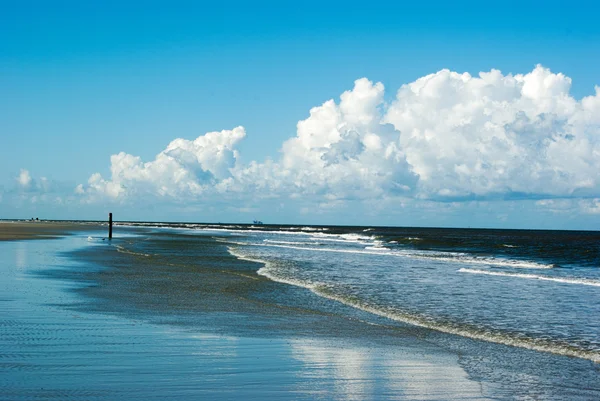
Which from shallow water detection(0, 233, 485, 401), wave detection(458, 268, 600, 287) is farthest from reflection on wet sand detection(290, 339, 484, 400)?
wave detection(458, 268, 600, 287)

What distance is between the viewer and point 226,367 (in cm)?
1080

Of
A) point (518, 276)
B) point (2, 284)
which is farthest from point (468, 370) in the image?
point (518, 276)

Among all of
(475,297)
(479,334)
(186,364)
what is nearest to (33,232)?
(475,297)

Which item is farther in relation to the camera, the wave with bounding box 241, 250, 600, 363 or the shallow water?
the wave with bounding box 241, 250, 600, 363

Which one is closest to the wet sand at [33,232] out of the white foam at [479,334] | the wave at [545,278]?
the wave at [545,278]

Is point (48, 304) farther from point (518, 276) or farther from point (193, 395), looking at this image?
point (518, 276)

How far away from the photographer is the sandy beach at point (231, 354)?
9461mm

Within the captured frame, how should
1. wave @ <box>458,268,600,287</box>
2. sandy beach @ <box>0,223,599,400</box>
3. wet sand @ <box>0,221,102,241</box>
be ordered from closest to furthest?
sandy beach @ <box>0,223,599,400</box>
wave @ <box>458,268,600,287</box>
wet sand @ <box>0,221,102,241</box>

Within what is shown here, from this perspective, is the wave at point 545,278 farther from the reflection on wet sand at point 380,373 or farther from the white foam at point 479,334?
the reflection on wet sand at point 380,373

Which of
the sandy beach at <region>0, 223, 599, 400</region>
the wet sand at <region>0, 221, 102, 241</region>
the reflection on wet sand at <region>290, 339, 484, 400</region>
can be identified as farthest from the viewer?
the wet sand at <region>0, 221, 102, 241</region>

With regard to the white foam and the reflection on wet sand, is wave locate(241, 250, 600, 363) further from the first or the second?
the reflection on wet sand

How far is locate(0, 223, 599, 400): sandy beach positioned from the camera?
946 centimetres

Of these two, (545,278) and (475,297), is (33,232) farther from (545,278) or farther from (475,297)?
(475,297)

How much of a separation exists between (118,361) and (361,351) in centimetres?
484
